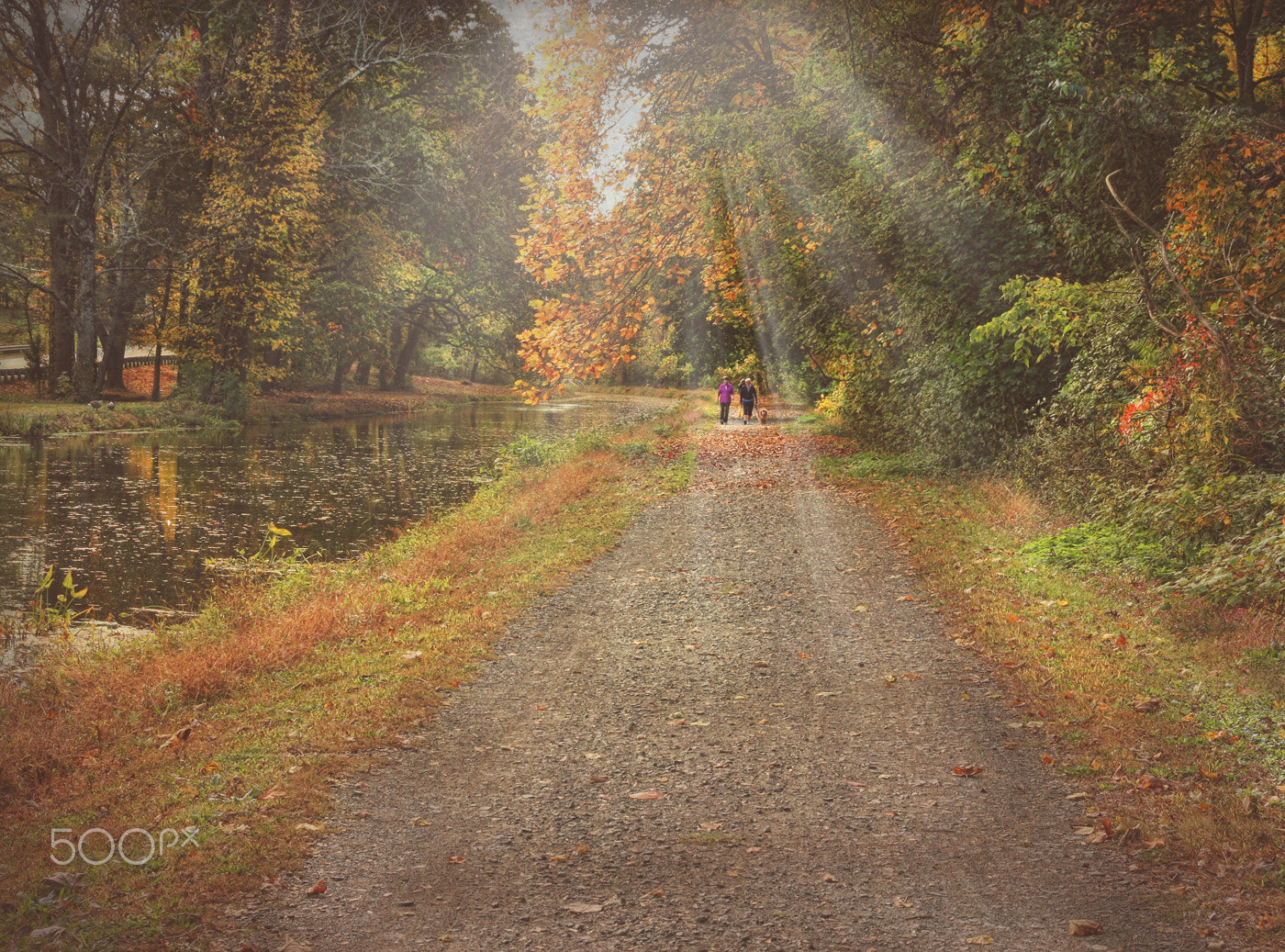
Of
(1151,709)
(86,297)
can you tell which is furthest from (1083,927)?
(86,297)

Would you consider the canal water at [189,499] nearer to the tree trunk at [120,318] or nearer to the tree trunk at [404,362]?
the tree trunk at [120,318]

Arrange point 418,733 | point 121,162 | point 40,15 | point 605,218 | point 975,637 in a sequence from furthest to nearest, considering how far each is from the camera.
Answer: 1. point 121,162
2. point 40,15
3. point 605,218
4. point 975,637
5. point 418,733

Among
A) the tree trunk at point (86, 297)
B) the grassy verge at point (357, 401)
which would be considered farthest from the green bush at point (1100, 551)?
the tree trunk at point (86, 297)

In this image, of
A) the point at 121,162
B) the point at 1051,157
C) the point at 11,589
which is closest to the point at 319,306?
the point at 121,162

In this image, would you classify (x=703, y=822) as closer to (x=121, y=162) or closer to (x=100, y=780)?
(x=100, y=780)

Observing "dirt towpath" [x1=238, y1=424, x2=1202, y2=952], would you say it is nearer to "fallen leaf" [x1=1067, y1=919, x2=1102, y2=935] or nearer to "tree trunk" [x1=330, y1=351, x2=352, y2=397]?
"fallen leaf" [x1=1067, y1=919, x2=1102, y2=935]

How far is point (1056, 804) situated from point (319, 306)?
3893 cm

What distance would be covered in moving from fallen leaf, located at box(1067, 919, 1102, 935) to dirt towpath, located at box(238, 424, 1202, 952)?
24 mm

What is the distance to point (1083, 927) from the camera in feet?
11.9

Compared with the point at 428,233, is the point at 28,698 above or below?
below

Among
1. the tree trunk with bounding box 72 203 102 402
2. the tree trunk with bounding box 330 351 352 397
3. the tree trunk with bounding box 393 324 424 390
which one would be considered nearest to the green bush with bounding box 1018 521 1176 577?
the tree trunk with bounding box 72 203 102 402

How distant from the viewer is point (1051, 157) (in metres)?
11.4

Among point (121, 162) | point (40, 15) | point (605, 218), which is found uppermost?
point (40, 15)

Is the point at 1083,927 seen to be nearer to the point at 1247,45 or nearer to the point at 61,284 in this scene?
the point at 1247,45
